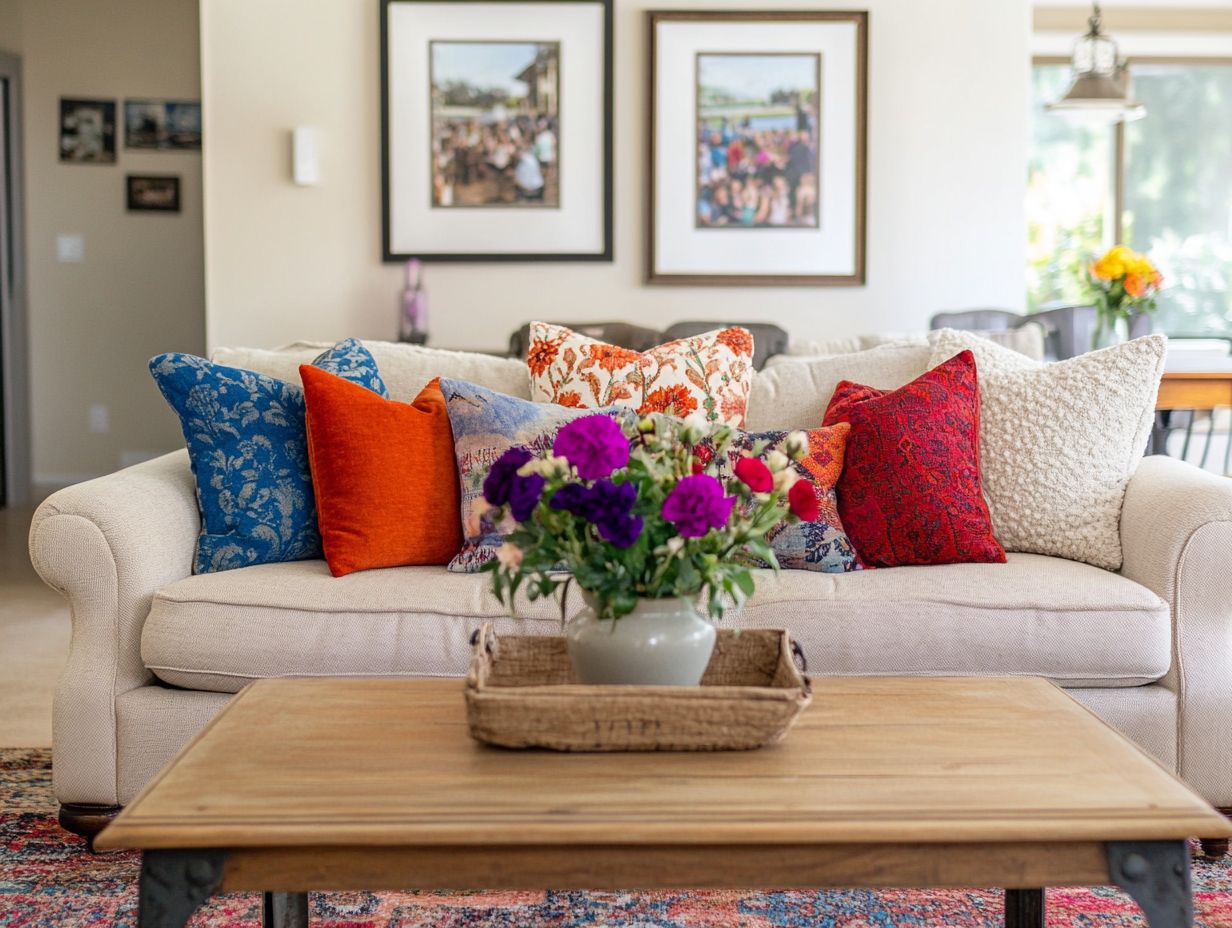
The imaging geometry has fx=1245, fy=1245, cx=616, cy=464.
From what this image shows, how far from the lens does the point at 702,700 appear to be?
4.58 ft

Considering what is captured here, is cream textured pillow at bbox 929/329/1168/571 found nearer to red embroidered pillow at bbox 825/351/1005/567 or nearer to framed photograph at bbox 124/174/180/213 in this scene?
red embroidered pillow at bbox 825/351/1005/567

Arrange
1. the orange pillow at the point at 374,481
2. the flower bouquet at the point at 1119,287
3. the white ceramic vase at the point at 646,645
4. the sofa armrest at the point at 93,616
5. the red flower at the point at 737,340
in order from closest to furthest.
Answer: the white ceramic vase at the point at 646,645 < the sofa armrest at the point at 93,616 < the orange pillow at the point at 374,481 < the red flower at the point at 737,340 < the flower bouquet at the point at 1119,287

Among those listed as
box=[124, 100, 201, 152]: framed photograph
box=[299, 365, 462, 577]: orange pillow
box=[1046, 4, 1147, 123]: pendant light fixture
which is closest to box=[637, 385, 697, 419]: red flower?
box=[299, 365, 462, 577]: orange pillow

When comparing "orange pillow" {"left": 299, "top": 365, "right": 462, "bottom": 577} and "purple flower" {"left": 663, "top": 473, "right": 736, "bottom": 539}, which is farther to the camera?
"orange pillow" {"left": 299, "top": 365, "right": 462, "bottom": 577}

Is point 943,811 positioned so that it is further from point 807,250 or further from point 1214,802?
point 807,250

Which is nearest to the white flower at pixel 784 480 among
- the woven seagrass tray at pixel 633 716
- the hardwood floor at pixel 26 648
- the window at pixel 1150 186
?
the woven seagrass tray at pixel 633 716

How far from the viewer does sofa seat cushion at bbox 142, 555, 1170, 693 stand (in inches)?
84.2

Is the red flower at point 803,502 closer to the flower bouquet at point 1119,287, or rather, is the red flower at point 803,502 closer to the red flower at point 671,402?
the red flower at point 671,402

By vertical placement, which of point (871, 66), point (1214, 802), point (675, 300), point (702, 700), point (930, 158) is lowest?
point (1214, 802)

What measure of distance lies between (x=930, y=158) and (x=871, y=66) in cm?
41

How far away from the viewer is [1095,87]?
4.46 m

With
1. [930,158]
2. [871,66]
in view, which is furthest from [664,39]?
[930,158]

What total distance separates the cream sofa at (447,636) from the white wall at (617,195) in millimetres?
2604

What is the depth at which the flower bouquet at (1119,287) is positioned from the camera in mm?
3613
